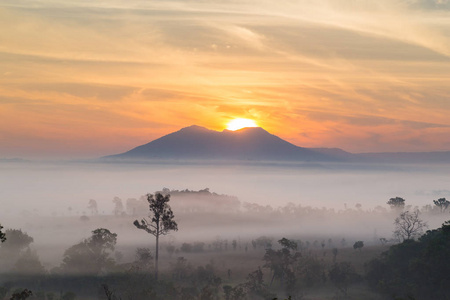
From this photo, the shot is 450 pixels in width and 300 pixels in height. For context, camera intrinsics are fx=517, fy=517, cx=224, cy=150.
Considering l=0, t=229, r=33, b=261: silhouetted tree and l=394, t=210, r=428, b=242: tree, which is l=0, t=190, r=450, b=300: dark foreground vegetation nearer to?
l=0, t=229, r=33, b=261: silhouetted tree

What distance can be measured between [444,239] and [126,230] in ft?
464

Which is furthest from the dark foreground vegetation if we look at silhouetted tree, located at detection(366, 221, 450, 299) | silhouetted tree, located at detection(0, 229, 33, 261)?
silhouetted tree, located at detection(0, 229, 33, 261)

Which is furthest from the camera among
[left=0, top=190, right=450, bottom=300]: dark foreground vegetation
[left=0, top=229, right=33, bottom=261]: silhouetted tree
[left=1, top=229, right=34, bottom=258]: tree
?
[left=1, top=229, right=34, bottom=258]: tree

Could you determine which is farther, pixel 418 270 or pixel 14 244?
pixel 14 244

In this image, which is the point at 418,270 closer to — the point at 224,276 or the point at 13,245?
the point at 224,276

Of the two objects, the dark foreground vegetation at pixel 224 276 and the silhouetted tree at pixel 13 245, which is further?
the silhouetted tree at pixel 13 245

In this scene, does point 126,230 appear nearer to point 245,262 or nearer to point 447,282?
point 245,262

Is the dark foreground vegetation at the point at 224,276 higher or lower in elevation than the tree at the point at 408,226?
lower

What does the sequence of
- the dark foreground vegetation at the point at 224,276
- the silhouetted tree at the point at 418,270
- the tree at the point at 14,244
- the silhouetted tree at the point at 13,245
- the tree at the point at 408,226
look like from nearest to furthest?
the silhouetted tree at the point at 418,270, the dark foreground vegetation at the point at 224,276, the silhouetted tree at the point at 13,245, the tree at the point at 14,244, the tree at the point at 408,226

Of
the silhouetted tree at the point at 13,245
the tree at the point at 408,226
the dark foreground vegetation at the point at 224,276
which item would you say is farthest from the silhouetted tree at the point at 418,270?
the silhouetted tree at the point at 13,245

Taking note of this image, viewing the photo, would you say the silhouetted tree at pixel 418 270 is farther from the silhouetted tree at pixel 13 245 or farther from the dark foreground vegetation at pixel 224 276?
the silhouetted tree at pixel 13 245

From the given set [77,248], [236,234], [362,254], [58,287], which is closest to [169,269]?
[77,248]

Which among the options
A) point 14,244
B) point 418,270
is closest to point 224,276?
point 418,270

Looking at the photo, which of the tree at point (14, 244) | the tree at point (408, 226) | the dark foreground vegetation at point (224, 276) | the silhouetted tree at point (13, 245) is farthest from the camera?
the tree at point (408, 226)
